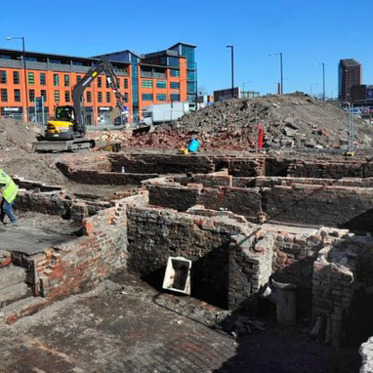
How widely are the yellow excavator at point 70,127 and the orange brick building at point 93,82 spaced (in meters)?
20.9

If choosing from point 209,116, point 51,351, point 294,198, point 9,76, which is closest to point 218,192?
point 294,198

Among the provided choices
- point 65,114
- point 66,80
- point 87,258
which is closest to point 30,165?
point 65,114

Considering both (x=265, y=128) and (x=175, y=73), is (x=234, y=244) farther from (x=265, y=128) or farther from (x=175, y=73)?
(x=175, y=73)

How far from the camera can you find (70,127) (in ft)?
73.8

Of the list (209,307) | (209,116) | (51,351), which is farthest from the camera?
(209,116)

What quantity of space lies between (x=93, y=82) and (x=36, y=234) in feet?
182

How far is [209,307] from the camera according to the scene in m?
7.80

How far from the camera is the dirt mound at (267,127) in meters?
24.0

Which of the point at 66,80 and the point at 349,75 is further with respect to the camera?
the point at 349,75

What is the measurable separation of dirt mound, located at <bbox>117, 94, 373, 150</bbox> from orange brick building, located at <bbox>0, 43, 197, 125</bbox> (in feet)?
68.1

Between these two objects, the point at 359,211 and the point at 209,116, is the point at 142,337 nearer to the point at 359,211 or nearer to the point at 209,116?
the point at 359,211

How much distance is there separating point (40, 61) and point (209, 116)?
3815 cm

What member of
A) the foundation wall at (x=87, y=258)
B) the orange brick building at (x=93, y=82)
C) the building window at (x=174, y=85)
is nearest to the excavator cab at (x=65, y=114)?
the foundation wall at (x=87, y=258)

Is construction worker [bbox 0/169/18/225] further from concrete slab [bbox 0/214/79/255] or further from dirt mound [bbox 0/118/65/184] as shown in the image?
dirt mound [bbox 0/118/65/184]
